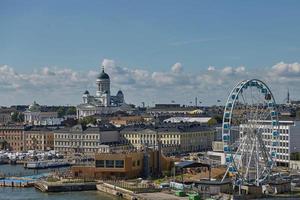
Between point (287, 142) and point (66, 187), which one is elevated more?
point (287, 142)

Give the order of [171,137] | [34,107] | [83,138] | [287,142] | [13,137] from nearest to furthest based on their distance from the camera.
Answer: [287,142] → [171,137] → [83,138] → [13,137] → [34,107]

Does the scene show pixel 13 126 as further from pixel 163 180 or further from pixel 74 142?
pixel 163 180

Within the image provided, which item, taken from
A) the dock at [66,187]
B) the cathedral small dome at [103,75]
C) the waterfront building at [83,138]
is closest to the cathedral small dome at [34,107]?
the cathedral small dome at [103,75]

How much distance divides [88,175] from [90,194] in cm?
426

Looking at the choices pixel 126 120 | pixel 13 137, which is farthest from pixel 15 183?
pixel 126 120

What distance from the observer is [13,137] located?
6250 cm

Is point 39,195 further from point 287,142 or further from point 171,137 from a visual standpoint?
point 171,137

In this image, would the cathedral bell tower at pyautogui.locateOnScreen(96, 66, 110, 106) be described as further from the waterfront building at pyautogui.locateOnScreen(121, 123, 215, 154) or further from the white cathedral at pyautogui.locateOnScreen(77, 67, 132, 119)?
the waterfront building at pyautogui.locateOnScreen(121, 123, 215, 154)

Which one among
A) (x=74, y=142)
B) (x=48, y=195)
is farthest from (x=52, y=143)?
(x=48, y=195)

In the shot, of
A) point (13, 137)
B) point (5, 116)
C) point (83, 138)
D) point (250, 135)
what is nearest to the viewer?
point (250, 135)

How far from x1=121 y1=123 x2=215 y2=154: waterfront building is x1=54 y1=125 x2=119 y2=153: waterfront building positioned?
4.69 ft

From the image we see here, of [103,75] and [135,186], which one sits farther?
[103,75]

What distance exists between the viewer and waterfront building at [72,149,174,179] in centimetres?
3500

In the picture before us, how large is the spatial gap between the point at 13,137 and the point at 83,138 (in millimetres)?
9241
